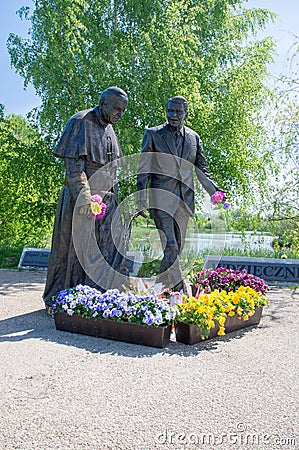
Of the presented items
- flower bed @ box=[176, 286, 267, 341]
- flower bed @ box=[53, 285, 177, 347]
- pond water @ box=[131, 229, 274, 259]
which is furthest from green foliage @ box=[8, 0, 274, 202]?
flower bed @ box=[53, 285, 177, 347]

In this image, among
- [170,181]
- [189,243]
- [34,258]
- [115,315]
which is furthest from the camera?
[34,258]

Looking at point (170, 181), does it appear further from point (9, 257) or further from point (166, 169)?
point (9, 257)

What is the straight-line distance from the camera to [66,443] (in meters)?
2.55

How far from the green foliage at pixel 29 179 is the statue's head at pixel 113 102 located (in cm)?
645

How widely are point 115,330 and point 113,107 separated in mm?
2213

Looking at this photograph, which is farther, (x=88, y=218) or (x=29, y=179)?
(x=29, y=179)

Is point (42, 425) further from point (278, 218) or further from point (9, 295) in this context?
point (278, 218)

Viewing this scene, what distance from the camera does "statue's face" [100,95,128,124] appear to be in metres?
5.21

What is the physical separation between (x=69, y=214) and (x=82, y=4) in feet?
26.3

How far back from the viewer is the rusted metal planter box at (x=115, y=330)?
439cm

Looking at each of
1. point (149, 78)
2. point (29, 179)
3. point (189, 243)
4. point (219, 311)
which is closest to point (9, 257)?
point (29, 179)

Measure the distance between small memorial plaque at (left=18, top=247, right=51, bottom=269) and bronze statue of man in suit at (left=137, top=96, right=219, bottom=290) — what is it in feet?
17.9

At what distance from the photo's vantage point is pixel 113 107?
5238 mm

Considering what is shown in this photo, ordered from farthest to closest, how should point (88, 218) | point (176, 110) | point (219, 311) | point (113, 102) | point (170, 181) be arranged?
point (170, 181) → point (176, 110) → point (88, 218) → point (113, 102) → point (219, 311)
